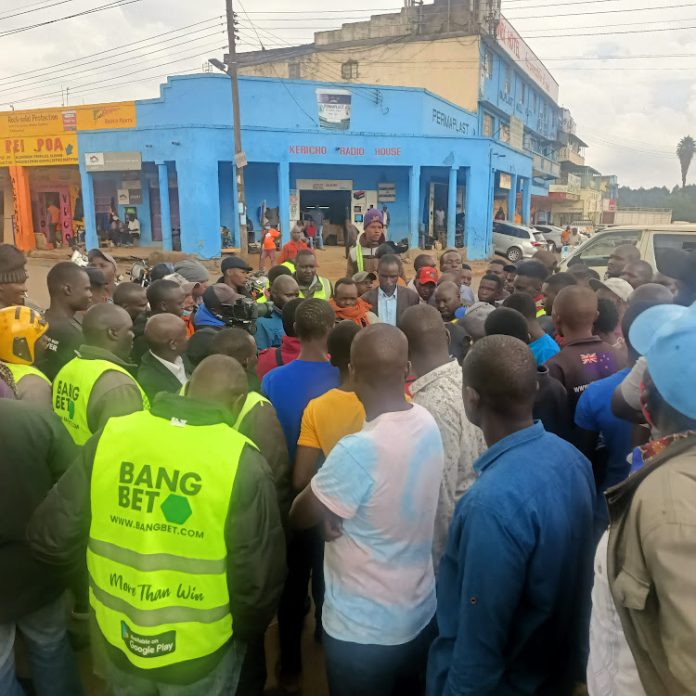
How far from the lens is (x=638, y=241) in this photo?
827cm

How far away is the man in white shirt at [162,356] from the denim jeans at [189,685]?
163 cm

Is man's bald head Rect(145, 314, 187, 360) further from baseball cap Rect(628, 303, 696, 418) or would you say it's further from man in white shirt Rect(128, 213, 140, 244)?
man in white shirt Rect(128, 213, 140, 244)

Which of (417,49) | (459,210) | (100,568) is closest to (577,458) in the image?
(100,568)

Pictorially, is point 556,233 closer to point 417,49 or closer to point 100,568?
point 417,49

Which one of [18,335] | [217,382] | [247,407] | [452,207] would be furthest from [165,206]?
[217,382]

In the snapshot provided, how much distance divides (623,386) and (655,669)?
4.00ft

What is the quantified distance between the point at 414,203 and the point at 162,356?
1973 centimetres

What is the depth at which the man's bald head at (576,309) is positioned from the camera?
3.32 meters

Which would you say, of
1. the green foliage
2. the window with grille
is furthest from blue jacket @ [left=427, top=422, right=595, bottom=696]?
the green foliage

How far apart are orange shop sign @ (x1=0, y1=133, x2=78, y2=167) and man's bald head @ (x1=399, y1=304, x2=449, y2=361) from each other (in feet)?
73.2

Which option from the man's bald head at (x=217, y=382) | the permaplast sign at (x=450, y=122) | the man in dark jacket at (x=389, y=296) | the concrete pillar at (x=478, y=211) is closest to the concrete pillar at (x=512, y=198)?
the permaplast sign at (x=450, y=122)

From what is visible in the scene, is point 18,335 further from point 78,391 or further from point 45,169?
point 45,169

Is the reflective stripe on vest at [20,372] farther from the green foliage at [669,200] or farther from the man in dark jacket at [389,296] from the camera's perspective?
the green foliage at [669,200]

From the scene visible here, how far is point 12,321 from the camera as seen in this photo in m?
2.82
